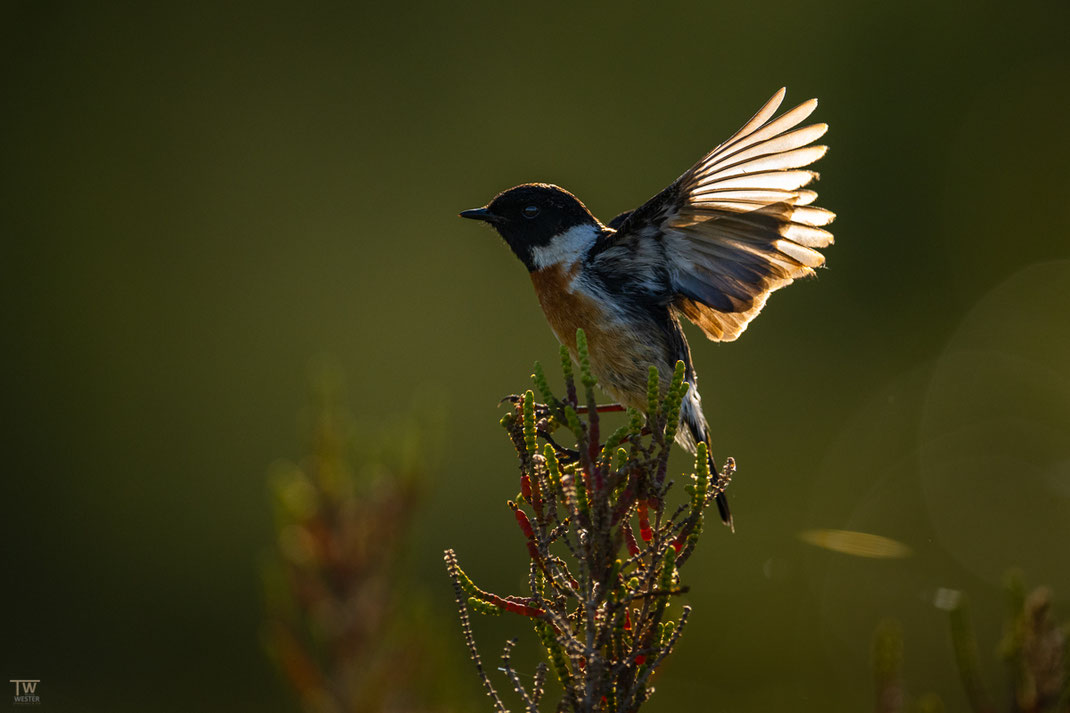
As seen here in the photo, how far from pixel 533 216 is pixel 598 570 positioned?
7.67ft

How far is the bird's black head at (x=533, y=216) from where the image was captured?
413 centimetres

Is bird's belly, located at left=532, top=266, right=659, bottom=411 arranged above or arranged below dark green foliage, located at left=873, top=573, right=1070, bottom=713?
above

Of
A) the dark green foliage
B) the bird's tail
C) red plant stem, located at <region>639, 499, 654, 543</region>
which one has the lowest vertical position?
the dark green foliage

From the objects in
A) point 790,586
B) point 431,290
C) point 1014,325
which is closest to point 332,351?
point 431,290

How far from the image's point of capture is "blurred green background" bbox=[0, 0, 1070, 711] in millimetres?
8742

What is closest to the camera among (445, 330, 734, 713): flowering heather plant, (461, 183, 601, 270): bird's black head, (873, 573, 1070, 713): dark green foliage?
(873, 573, 1070, 713): dark green foliage

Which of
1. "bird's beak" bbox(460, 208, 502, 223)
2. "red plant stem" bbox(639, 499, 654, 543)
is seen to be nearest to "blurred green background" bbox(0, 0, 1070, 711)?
"bird's beak" bbox(460, 208, 502, 223)

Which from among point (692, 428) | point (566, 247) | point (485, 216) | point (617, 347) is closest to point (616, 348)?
point (617, 347)

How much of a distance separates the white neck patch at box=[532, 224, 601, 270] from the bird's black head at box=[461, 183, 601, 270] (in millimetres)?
13

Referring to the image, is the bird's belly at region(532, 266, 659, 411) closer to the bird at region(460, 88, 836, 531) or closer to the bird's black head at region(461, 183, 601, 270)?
the bird at region(460, 88, 836, 531)

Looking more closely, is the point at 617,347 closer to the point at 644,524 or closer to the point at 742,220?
the point at 742,220

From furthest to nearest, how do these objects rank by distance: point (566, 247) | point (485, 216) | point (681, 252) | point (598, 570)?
point (485, 216)
point (566, 247)
point (681, 252)
point (598, 570)

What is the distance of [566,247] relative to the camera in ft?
13.3

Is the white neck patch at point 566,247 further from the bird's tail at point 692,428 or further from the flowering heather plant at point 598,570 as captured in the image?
the flowering heather plant at point 598,570
